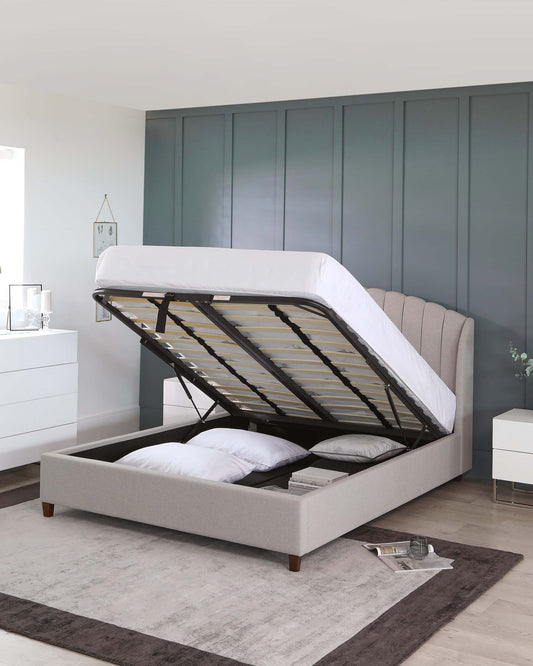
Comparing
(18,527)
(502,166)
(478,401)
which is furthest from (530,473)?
(18,527)

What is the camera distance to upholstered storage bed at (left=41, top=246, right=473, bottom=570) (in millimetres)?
3711

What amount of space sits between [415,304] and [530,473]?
4.22 ft

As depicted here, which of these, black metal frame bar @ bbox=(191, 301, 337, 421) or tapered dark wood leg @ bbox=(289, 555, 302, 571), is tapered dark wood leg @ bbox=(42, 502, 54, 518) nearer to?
black metal frame bar @ bbox=(191, 301, 337, 421)

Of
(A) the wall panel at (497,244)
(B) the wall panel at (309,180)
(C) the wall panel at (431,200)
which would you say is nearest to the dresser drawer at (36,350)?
(B) the wall panel at (309,180)

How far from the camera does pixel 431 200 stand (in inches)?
221

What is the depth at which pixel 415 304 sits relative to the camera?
552 cm

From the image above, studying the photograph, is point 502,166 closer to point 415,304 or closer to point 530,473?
point 415,304

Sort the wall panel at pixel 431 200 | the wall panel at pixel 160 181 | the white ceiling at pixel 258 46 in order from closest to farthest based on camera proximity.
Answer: the white ceiling at pixel 258 46
the wall panel at pixel 431 200
the wall panel at pixel 160 181

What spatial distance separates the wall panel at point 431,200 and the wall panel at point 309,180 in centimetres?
57

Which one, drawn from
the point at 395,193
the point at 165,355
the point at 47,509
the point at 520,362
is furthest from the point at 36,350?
the point at 520,362

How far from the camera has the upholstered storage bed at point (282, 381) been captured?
12.2 feet

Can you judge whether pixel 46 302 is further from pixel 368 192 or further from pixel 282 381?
pixel 368 192

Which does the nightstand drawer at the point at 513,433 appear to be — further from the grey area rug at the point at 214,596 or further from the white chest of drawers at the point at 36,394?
the white chest of drawers at the point at 36,394

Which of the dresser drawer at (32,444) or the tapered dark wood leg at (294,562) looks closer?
the tapered dark wood leg at (294,562)
